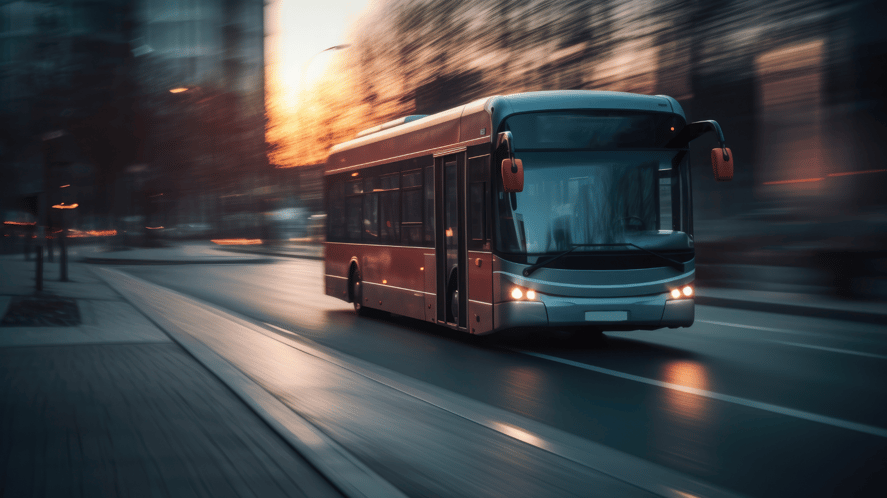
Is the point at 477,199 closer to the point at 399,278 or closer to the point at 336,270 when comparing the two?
the point at 399,278

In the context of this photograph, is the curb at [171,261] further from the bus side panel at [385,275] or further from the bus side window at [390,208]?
the bus side window at [390,208]

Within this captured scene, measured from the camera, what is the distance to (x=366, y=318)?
49.9 ft

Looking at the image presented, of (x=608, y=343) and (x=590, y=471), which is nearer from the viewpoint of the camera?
(x=590, y=471)

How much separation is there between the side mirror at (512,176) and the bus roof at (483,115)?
103 cm

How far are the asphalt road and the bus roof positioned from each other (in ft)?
8.34

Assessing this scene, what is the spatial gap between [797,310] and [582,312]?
7.31 m

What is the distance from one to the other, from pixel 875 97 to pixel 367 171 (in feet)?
34.0

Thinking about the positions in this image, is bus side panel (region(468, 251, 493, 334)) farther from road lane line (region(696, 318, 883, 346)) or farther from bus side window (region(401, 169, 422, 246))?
road lane line (region(696, 318, 883, 346))

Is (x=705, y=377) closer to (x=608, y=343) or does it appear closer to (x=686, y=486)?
(x=608, y=343)

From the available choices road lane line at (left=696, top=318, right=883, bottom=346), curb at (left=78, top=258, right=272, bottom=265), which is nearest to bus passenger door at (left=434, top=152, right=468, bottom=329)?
road lane line at (left=696, top=318, right=883, bottom=346)

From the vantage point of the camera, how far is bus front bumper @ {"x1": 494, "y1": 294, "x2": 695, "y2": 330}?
10258mm

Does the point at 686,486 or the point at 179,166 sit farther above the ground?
the point at 179,166

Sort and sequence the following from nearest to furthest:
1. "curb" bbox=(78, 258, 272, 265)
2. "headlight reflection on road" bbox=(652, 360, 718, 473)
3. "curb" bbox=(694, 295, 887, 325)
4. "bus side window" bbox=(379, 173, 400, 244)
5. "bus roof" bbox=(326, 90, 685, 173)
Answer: "headlight reflection on road" bbox=(652, 360, 718, 473) < "bus roof" bbox=(326, 90, 685, 173) < "bus side window" bbox=(379, 173, 400, 244) < "curb" bbox=(694, 295, 887, 325) < "curb" bbox=(78, 258, 272, 265)

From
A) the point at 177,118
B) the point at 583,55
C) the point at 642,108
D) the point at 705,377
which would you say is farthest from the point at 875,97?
the point at 177,118
